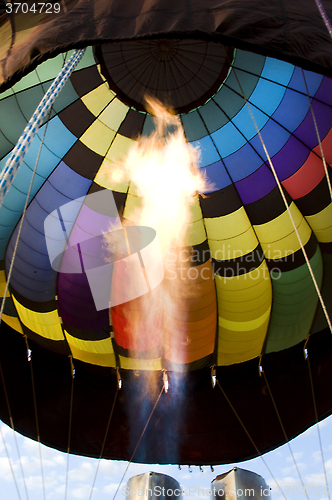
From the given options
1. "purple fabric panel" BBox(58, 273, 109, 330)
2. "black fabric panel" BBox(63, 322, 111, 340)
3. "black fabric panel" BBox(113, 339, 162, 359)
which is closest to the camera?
"purple fabric panel" BBox(58, 273, 109, 330)

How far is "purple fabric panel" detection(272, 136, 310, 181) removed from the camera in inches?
164

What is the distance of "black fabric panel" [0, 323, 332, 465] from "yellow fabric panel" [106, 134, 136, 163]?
2424 millimetres

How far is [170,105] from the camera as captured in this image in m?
4.09

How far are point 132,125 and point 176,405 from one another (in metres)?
3.47

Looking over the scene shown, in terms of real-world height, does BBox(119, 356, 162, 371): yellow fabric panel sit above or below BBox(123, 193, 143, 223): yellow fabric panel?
below

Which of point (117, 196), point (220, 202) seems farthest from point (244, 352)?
point (117, 196)

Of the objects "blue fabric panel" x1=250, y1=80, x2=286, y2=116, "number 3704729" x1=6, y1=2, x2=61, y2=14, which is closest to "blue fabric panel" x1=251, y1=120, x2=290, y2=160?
"blue fabric panel" x1=250, y1=80, x2=286, y2=116

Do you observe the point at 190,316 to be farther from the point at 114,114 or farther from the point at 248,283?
the point at 114,114

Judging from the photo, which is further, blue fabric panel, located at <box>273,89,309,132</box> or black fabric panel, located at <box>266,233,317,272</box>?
black fabric panel, located at <box>266,233,317,272</box>

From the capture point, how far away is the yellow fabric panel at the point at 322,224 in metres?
4.35

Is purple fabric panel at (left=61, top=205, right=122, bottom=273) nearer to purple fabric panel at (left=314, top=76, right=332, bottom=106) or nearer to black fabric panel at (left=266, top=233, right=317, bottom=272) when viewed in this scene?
black fabric panel at (left=266, top=233, right=317, bottom=272)

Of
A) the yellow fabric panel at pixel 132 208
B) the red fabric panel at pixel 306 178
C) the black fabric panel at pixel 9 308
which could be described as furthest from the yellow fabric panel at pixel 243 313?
the black fabric panel at pixel 9 308

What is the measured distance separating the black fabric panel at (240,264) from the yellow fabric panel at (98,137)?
1.81 m

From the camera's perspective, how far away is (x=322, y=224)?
4.41m
